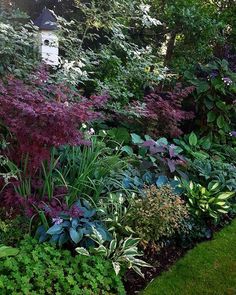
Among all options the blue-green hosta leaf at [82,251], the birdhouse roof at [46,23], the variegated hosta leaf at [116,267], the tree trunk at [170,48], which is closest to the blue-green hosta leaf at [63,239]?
the blue-green hosta leaf at [82,251]

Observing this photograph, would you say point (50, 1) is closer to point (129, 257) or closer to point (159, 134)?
point (159, 134)

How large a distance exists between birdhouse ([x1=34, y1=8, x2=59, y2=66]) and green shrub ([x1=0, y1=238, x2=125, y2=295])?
189 centimetres

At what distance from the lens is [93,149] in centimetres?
305

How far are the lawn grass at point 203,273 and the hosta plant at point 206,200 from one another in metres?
0.23

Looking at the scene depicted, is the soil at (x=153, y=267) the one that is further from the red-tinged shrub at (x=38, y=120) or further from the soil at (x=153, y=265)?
the red-tinged shrub at (x=38, y=120)

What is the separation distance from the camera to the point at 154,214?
252 centimetres

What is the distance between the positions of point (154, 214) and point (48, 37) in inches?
77.3

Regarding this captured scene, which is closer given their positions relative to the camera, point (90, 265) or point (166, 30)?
point (90, 265)

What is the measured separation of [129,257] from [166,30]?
4.09 m

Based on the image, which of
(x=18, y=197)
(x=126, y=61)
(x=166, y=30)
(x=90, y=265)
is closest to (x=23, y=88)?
(x=18, y=197)

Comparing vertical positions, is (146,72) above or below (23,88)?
below

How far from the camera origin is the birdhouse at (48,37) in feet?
11.0

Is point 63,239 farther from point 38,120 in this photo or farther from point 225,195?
point 225,195

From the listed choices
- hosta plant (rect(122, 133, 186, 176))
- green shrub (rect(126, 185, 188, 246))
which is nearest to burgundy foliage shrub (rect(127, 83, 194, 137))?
hosta plant (rect(122, 133, 186, 176))
